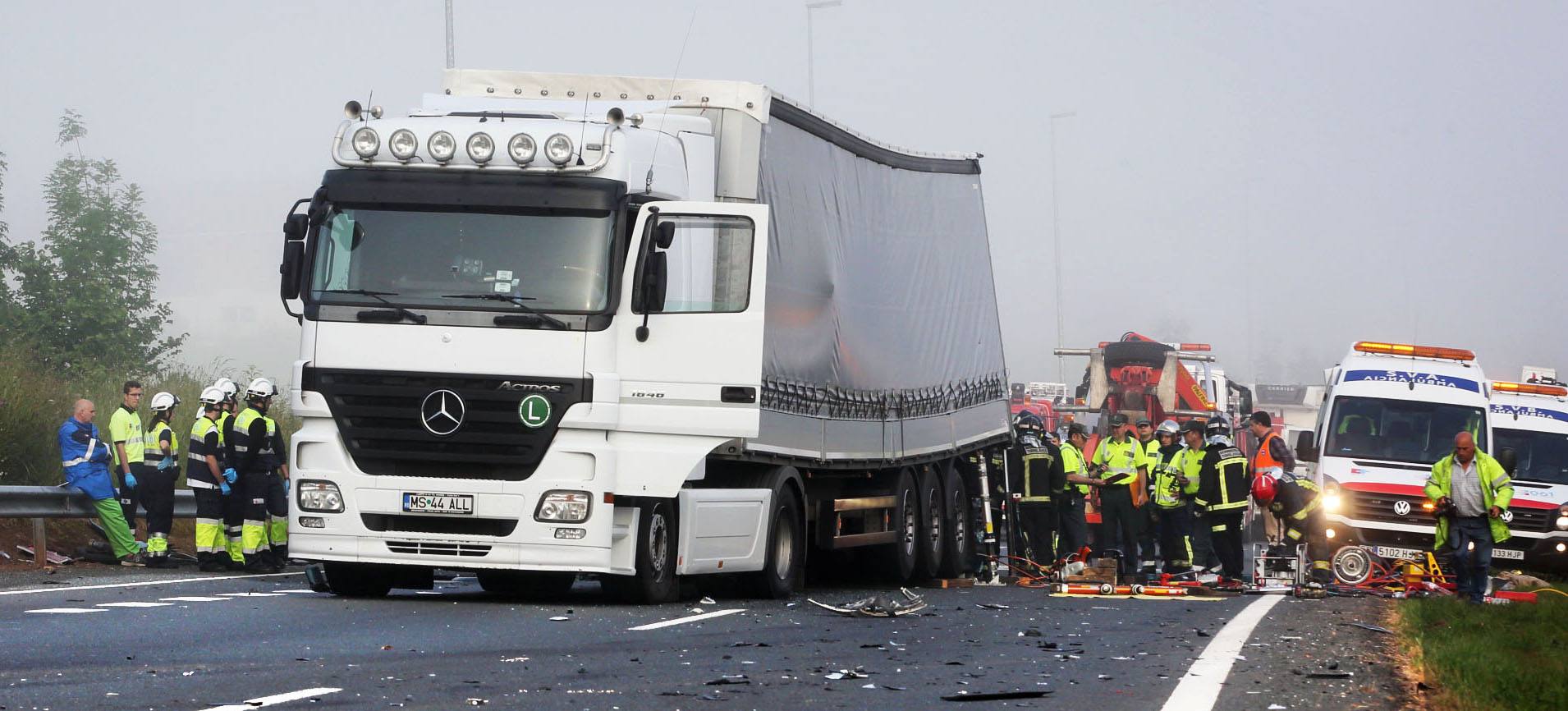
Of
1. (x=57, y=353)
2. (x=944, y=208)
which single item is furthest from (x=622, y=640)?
(x=57, y=353)

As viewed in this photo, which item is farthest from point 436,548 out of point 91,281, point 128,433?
point 91,281

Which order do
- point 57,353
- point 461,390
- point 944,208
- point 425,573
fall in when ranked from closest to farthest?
1. point 461,390
2. point 425,573
3. point 944,208
4. point 57,353

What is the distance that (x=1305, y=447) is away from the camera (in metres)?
20.1

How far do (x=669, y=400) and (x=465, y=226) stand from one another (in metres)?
1.65

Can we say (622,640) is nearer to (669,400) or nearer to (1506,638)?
(669,400)

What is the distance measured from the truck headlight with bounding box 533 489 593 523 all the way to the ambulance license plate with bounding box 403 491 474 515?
1.39 ft

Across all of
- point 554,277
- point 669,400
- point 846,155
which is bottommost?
point 669,400

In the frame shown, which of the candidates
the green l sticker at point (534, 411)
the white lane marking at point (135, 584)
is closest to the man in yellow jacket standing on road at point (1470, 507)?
the green l sticker at point (534, 411)

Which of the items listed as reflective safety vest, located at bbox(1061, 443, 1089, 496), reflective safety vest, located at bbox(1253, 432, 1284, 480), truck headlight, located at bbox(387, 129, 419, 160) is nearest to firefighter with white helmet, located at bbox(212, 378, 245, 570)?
truck headlight, located at bbox(387, 129, 419, 160)

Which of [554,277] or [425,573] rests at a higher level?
[554,277]

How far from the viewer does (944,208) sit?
61.6 feet

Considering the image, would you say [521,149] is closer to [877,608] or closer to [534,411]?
[534,411]

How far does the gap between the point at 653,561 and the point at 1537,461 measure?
545 inches

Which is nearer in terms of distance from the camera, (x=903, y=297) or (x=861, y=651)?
(x=861, y=651)
